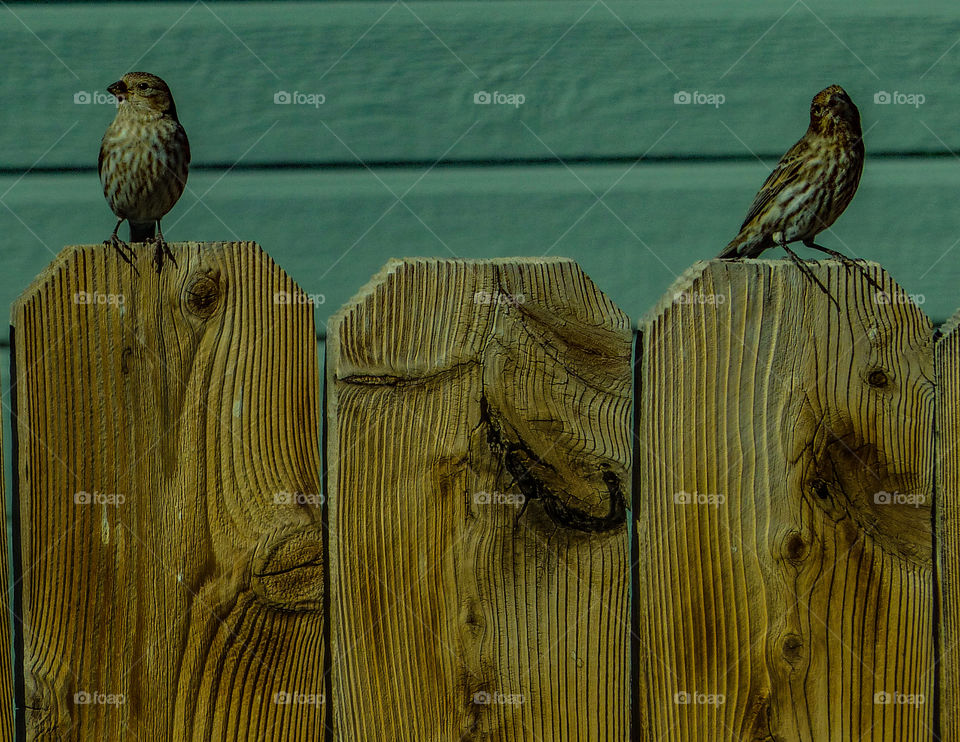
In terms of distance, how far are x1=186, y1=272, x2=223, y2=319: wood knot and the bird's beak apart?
1.58 metres

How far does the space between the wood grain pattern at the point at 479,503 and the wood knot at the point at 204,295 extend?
0.23 m

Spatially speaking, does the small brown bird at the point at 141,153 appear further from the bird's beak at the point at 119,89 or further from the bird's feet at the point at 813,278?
the bird's feet at the point at 813,278

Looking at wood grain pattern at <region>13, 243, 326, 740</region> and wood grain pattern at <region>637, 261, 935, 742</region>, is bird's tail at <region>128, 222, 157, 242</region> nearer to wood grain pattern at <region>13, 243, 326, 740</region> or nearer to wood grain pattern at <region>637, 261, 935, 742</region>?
wood grain pattern at <region>13, 243, 326, 740</region>

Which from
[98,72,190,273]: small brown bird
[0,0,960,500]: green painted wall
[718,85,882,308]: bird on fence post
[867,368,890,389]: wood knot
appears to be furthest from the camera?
[0,0,960,500]: green painted wall

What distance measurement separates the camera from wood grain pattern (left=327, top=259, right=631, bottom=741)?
151 cm

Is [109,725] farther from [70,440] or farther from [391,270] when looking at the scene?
[391,270]

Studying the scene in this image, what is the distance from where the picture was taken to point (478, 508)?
153 cm

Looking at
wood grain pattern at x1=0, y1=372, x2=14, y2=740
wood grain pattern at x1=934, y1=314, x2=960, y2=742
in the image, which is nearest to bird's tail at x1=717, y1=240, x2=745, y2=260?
wood grain pattern at x1=934, y1=314, x2=960, y2=742

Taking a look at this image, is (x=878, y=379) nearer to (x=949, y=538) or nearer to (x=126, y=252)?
(x=949, y=538)

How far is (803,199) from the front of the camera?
97.7 inches

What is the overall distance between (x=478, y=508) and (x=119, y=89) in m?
2.05

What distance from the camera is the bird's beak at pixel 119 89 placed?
2754 mm

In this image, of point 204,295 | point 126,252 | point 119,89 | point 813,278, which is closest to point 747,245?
point 813,278

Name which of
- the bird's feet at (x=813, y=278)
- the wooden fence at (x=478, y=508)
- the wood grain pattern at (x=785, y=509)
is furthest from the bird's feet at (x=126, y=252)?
the bird's feet at (x=813, y=278)
